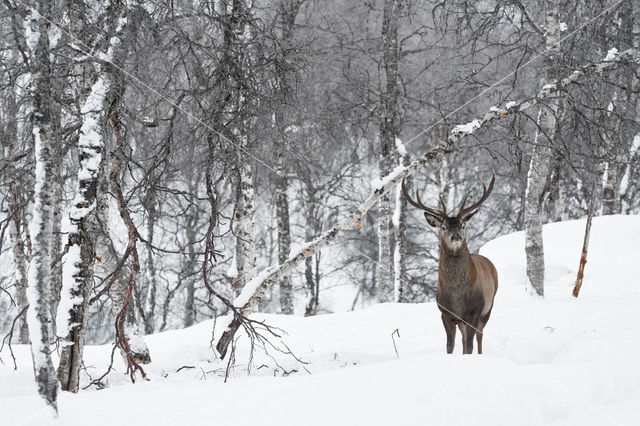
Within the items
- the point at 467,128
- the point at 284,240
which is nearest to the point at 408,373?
the point at 467,128

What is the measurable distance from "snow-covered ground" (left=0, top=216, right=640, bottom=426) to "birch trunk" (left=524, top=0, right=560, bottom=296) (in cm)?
63

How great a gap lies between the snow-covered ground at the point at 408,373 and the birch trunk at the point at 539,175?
0.63 metres

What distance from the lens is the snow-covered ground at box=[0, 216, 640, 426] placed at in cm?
426

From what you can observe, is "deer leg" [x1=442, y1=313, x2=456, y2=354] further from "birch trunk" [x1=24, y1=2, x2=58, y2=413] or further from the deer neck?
"birch trunk" [x1=24, y1=2, x2=58, y2=413]

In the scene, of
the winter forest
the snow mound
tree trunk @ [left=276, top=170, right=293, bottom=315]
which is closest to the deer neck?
the winter forest

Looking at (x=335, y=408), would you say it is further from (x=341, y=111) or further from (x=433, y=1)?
(x=341, y=111)

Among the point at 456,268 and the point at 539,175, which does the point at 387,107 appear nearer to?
the point at 539,175

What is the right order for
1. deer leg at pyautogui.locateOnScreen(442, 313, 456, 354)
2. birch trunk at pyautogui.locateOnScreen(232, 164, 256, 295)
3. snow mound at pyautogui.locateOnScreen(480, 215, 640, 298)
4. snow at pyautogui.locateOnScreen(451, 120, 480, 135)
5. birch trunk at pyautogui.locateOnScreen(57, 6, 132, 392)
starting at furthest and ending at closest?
snow mound at pyautogui.locateOnScreen(480, 215, 640, 298)
birch trunk at pyautogui.locateOnScreen(232, 164, 256, 295)
deer leg at pyautogui.locateOnScreen(442, 313, 456, 354)
snow at pyautogui.locateOnScreen(451, 120, 480, 135)
birch trunk at pyautogui.locateOnScreen(57, 6, 132, 392)

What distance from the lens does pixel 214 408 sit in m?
4.36

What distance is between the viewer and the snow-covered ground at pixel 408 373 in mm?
4258

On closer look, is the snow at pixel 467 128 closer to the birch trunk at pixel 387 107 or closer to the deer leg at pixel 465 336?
the deer leg at pixel 465 336

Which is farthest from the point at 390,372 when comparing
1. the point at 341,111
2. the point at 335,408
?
the point at 341,111

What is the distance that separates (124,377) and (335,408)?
155 inches

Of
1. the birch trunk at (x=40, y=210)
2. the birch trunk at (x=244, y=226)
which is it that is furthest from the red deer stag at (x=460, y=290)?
the birch trunk at (x=244, y=226)
